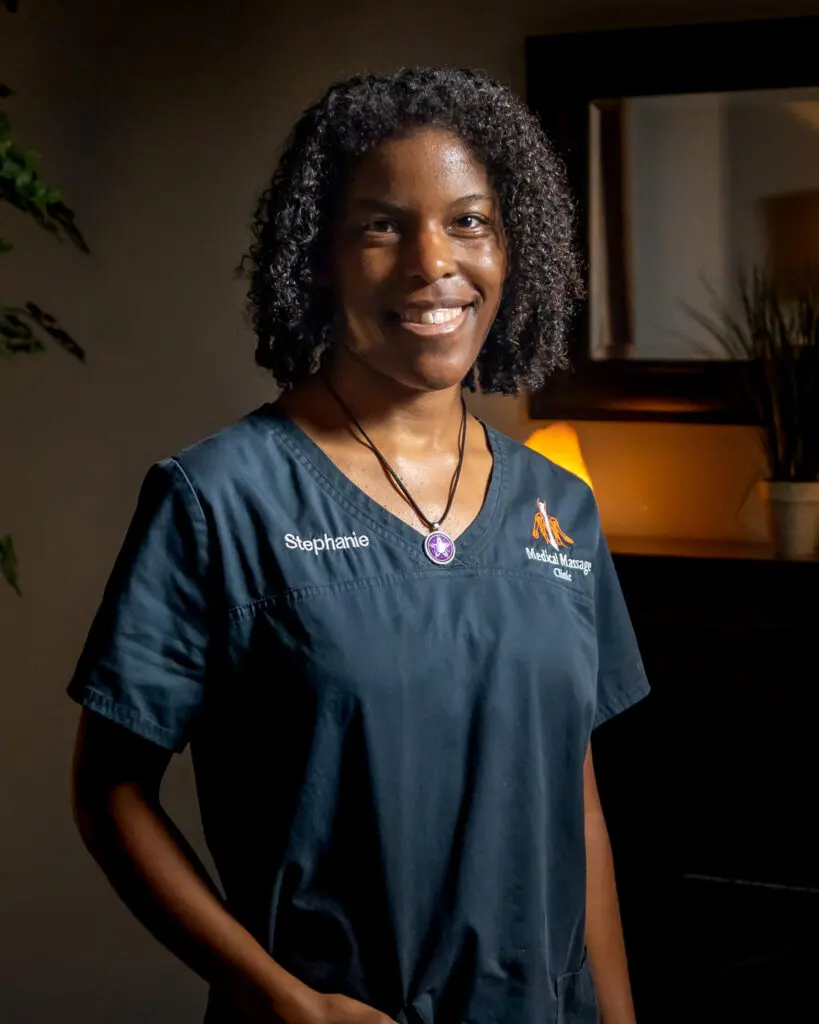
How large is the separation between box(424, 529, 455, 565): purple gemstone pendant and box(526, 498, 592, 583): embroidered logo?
88 millimetres

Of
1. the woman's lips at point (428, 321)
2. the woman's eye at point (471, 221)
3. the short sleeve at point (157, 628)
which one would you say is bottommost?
the short sleeve at point (157, 628)

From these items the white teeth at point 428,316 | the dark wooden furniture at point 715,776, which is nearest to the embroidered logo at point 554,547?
the white teeth at point 428,316

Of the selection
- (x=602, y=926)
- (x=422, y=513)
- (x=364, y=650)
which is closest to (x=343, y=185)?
(x=422, y=513)

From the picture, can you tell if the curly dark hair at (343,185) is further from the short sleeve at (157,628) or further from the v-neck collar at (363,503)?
the short sleeve at (157,628)

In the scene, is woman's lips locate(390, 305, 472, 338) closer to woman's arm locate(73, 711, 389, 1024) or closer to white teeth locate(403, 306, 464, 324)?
white teeth locate(403, 306, 464, 324)

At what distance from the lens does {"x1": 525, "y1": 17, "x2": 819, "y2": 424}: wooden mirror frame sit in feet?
7.23

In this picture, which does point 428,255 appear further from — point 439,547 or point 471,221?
point 439,547

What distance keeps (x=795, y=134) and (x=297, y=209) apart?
4.16 feet

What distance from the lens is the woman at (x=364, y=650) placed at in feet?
3.71

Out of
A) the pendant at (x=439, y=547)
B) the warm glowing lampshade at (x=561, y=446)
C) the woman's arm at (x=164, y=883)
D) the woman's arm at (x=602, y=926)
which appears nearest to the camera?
the woman's arm at (x=164, y=883)

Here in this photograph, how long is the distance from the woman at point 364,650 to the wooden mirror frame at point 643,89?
105cm

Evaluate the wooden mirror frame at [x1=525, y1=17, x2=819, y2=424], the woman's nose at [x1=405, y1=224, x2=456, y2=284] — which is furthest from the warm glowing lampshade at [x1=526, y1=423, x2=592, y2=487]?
the woman's nose at [x1=405, y1=224, x2=456, y2=284]

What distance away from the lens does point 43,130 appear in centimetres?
265

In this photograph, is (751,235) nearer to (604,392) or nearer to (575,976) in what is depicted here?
(604,392)
